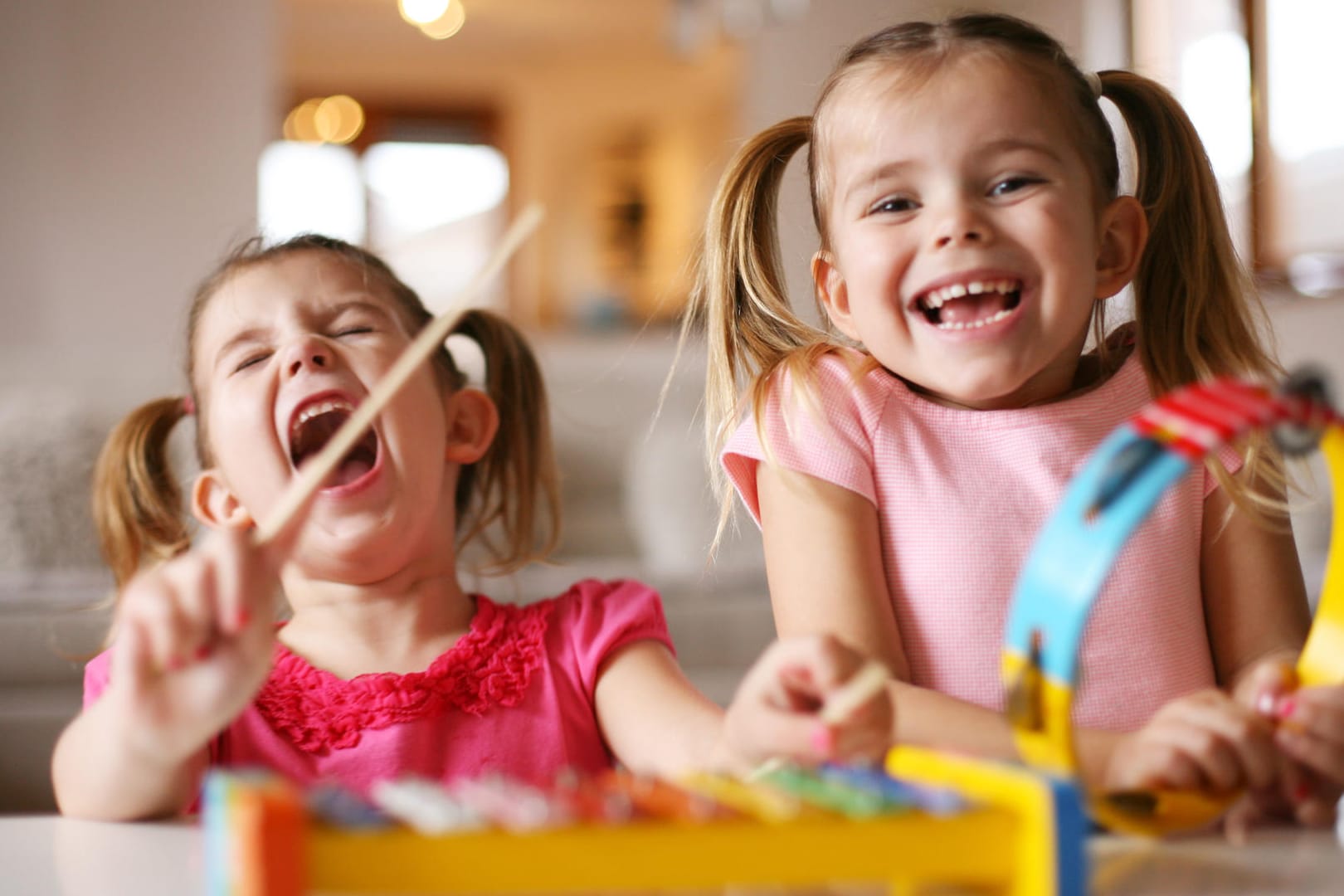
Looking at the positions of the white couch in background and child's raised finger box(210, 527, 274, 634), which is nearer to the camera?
child's raised finger box(210, 527, 274, 634)

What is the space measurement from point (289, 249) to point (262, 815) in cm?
69

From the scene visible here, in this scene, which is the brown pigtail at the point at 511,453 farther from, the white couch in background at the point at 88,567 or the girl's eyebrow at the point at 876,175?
the girl's eyebrow at the point at 876,175

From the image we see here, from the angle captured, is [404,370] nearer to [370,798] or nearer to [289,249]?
[370,798]

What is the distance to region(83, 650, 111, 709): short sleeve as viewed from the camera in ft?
2.80

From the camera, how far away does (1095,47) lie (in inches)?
174

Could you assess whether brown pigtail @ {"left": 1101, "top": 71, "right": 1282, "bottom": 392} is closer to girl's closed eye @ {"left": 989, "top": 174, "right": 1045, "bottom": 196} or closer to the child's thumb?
girl's closed eye @ {"left": 989, "top": 174, "right": 1045, "bottom": 196}

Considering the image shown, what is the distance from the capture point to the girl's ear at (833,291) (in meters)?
0.89

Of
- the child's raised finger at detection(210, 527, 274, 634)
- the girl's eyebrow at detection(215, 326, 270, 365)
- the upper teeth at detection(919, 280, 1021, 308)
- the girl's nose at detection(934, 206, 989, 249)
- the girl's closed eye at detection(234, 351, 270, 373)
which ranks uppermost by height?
the girl's nose at detection(934, 206, 989, 249)

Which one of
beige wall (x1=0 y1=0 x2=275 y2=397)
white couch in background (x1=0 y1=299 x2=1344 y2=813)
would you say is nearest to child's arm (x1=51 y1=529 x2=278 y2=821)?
white couch in background (x1=0 y1=299 x2=1344 y2=813)

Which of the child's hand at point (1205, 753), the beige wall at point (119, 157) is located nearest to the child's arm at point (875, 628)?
the child's hand at point (1205, 753)

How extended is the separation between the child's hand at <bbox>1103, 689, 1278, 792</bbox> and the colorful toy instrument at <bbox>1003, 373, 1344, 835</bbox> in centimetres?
10

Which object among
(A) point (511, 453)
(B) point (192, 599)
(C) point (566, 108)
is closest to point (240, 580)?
(B) point (192, 599)

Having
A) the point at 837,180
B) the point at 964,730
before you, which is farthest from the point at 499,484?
the point at 964,730

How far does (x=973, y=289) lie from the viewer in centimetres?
78
